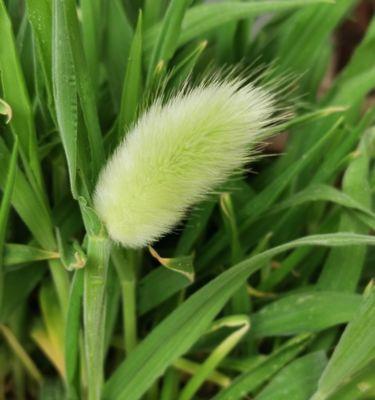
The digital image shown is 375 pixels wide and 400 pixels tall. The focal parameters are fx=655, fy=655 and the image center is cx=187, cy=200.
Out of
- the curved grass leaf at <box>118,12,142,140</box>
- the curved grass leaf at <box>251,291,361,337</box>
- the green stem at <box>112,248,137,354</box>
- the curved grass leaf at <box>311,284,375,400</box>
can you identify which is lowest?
the green stem at <box>112,248,137,354</box>

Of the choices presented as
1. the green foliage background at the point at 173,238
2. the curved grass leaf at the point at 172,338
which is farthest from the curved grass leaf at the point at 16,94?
the curved grass leaf at the point at 172,338

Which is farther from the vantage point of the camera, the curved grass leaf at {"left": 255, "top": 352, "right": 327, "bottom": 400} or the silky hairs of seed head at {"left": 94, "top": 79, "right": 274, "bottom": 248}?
the curved grass leaf at {"left": 255, "top": 352, "right": 327, "bottom": 400}

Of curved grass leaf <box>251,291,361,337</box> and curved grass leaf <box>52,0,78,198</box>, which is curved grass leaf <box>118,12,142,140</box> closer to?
curved grass leaf <box>52,0,78,198</box>

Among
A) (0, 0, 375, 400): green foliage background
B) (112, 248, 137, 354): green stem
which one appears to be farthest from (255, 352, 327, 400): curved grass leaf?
(112, 248, 137, 354): green stem

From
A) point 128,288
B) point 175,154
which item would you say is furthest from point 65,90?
point 128,288

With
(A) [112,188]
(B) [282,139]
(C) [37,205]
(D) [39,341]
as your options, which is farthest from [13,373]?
(B) [282,139]

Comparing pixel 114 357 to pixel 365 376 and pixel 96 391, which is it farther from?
pixel 365 376

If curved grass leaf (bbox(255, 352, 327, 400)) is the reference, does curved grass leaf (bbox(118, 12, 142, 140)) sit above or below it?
above

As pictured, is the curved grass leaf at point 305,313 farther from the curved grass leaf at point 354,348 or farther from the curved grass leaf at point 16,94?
the curved grass leaf at point 16,94

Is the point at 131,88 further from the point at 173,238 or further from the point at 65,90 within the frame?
the point at 173,238

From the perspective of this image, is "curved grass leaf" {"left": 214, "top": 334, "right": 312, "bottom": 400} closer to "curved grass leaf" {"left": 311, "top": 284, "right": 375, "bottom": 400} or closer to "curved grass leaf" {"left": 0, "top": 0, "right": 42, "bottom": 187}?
"curved grass leaf" {"left": 311, "top": 284, "right": 375, "bottom": 400}
